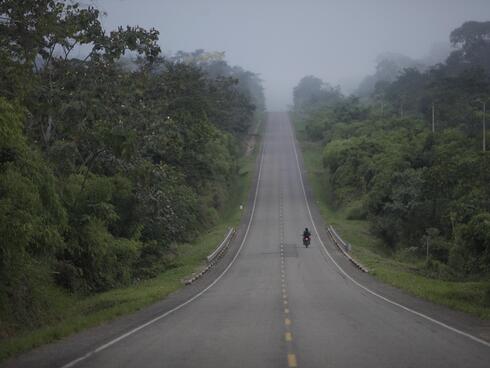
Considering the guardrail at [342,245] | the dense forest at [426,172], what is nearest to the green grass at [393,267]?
the guardrail at [342,245]

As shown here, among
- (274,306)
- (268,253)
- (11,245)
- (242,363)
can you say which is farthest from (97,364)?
(268,253)

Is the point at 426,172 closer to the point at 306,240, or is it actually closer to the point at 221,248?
the point at 306,240

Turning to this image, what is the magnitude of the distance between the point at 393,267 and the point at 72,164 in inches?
765

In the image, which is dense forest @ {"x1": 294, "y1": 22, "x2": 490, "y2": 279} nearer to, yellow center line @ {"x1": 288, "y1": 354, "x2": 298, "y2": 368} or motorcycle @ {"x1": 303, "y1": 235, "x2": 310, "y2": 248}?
motorcycle @ {"x1": 303, "y1": 235, "x2": 310, "y2": 248}

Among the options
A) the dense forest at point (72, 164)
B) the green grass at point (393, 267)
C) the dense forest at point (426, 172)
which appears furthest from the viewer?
the dense forest at point (426, 172)

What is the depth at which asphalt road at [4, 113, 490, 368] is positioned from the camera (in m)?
11.9

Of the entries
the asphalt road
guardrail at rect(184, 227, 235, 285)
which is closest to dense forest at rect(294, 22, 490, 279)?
the asphalt road

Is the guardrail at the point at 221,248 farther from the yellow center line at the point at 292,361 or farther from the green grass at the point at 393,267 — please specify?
the yellow center line at the point at 292,361

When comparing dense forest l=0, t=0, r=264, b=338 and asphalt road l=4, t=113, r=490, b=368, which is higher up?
dense forest l=0, t=0, r=264, b=338

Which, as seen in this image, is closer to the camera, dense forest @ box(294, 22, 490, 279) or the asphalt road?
the asphalt road

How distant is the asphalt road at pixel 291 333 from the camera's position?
39.2 ft

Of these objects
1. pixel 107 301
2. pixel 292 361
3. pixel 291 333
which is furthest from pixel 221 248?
pixel 292 361

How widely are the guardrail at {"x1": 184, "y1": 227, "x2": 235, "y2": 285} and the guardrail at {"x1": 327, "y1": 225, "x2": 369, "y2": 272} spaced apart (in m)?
8.39

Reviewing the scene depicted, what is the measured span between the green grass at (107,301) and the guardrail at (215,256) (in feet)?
1.46
